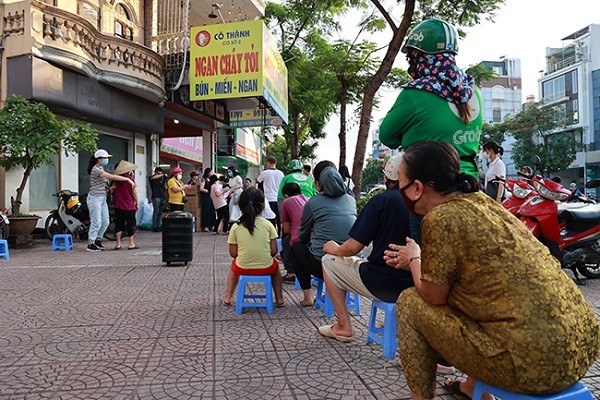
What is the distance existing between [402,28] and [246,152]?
68.6 feet

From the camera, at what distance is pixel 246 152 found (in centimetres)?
2969

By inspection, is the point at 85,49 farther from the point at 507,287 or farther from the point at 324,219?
the point at 507,287

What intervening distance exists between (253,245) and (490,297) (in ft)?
8.97

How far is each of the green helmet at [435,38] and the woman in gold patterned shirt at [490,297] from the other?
3.94ft

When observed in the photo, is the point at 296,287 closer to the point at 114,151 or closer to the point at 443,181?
the point at 443,181

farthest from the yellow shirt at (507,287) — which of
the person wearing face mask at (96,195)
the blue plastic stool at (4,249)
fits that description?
the blue plastic stool at (4,249)

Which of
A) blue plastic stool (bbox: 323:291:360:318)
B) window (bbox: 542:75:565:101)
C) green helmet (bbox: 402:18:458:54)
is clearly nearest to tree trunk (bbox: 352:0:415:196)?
blue plastic stool (bbox: 323:291:360:318)

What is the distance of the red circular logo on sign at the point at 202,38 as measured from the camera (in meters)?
12.4

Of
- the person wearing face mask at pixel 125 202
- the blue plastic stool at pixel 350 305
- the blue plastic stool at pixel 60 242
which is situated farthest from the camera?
the blue plastic stool at pixel 60 242

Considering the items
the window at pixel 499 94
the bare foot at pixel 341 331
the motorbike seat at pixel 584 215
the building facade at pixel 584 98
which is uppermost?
the window at pixel 499 94

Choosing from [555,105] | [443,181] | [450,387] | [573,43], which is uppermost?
[573,43]

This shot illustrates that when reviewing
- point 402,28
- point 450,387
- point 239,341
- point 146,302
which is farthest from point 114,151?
point 450,387

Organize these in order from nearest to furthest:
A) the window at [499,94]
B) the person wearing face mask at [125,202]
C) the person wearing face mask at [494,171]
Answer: the person wearing face mask at [494,171], the person wearing face mask at [125,202], the window at [499,94]

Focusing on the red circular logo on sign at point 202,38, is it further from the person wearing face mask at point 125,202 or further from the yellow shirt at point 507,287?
the yellow shirt at point 507,287
